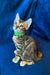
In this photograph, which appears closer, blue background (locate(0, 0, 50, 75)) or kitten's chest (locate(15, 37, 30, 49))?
kitten's chest (locate(15, 37, 30, 49))

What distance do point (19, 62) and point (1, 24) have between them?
0.44 meters

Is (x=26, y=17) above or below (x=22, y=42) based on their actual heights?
above

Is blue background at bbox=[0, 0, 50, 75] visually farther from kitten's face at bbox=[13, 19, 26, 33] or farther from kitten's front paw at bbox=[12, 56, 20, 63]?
kitten's face at bbox=[13, 19, 26, 33]

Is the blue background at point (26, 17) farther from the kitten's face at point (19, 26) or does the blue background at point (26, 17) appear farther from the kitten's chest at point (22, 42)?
the kitten's face at point (19, 26)

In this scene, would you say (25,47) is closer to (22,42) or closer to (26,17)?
(22,42)

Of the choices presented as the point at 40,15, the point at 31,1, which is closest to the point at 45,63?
the point at 40,15

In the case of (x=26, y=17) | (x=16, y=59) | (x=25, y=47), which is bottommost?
(x=16, y=59)

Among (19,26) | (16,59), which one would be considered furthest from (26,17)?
(16,59)

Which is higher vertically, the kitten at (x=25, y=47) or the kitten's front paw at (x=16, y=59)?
the kitten at (x=25, y=47)

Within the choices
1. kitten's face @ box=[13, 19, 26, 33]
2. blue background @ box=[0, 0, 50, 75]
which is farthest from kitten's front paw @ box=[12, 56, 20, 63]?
kitten's face @ box=[13, 19, 26, 33]

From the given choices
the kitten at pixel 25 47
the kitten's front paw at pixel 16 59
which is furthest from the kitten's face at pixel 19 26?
the kitten's front paw at pixel 16 59

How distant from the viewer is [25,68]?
1026mm

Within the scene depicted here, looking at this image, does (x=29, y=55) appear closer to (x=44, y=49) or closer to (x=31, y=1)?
(x=44, y=49)

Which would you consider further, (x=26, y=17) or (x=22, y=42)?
(x=26, y=17)
